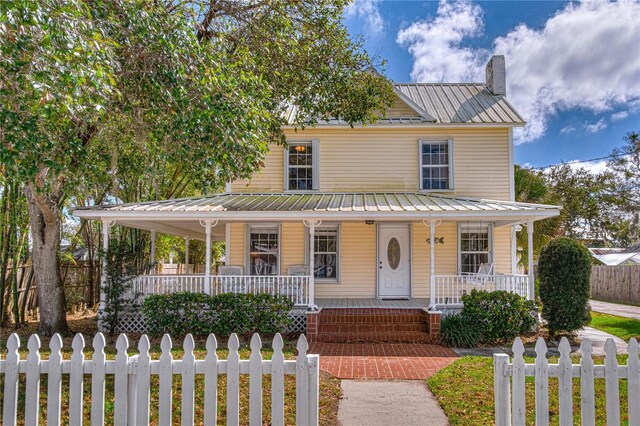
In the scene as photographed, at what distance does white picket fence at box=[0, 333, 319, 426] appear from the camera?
3.24 metres

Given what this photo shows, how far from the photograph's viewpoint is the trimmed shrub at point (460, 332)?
30.0 feet

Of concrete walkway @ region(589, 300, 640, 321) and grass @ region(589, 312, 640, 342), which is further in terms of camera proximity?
concrete walkway @ region(589, 300, 640, 321)

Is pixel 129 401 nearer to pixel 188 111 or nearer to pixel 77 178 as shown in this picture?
pixel 188 111

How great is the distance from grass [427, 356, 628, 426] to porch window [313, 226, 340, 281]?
6.04 m

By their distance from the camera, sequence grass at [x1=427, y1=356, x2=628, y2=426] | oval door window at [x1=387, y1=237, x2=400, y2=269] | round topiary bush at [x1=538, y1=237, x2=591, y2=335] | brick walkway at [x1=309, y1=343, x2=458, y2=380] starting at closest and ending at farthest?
grass at [x1=427, y1=356, x2=628, y2=426] < brick walkway at [x1=309, y1=343, x2=458, y2=380] < round topiary bush at [x1=538, y1=237, x2=591, y2=335] < oval door window at [x1=387, y1=237, x2=400, y2=269]

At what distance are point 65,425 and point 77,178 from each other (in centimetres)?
467

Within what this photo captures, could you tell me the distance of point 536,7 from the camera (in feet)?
40.9

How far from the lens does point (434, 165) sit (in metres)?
13.0

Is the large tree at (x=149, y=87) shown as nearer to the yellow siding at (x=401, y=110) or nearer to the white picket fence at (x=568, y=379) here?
the yellow siding at (x=401, y=110)

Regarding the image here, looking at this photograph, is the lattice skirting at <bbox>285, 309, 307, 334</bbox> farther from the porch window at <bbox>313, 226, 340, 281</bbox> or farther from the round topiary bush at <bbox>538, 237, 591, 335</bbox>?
the round topiary bush at <bbox>538, 237, 591, 335</bbox>

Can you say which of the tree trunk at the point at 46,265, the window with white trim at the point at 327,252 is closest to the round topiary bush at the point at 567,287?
the window with white trim at the point at 327,252

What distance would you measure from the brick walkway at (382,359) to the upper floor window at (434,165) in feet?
17.5

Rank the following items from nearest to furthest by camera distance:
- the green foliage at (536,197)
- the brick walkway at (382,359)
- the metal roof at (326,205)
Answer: the brick walkway at (382,359), the metal roof at (326,205), the green foliage at (536,197)

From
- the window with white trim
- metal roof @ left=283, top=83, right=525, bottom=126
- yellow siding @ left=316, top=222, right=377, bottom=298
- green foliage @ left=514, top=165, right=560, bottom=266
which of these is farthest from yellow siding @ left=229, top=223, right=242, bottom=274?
green foliage @ left=514, top=165, right=560, bottom=266
